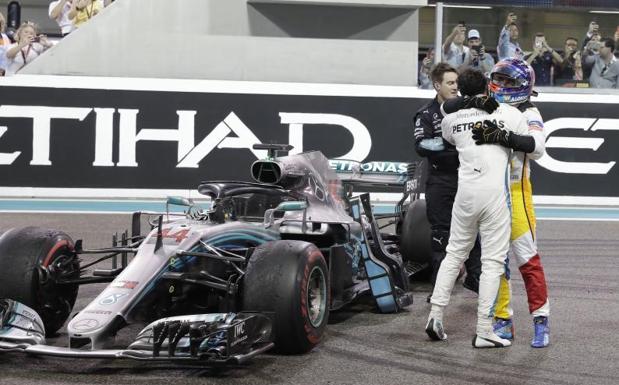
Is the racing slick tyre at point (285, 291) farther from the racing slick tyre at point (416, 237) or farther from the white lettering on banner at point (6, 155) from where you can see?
the white lettering on banner at point (6, 155)

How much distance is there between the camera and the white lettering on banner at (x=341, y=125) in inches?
585

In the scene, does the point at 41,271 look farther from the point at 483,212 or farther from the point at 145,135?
the point at 145,135

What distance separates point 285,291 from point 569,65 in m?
10.3

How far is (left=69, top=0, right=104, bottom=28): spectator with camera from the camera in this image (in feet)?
55.6

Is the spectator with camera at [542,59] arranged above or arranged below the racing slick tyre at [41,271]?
above

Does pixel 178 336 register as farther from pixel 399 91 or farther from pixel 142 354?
pixel 399 91

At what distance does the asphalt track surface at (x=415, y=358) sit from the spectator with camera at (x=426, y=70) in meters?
6.65

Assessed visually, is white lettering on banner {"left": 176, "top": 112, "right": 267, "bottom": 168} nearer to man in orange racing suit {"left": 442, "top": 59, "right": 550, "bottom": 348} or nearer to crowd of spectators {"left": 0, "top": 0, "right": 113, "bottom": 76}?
crowd of spectators {"left": 0, "top": 0, "right": 113, "bottom": 76}

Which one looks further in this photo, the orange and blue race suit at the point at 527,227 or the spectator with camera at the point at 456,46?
the spectator with camera at the point at 456,46

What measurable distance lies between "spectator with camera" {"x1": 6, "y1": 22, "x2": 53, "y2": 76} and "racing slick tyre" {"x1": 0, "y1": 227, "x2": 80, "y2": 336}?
8.91 m

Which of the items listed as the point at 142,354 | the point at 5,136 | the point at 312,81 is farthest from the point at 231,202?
the point at 312,81

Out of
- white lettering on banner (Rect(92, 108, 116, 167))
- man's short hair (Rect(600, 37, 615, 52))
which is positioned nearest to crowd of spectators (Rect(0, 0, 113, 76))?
white lettering on banner (Rect(92, 108, 116, 167))

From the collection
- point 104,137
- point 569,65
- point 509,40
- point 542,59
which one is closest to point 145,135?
point 104,137

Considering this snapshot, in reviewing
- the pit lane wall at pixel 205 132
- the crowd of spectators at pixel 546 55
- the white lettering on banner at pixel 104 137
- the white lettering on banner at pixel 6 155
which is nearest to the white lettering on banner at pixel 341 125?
the pit lane wall at pixel 205 132
